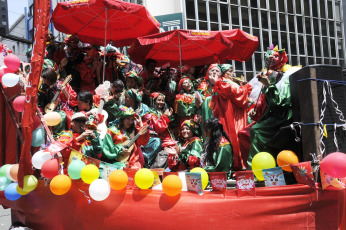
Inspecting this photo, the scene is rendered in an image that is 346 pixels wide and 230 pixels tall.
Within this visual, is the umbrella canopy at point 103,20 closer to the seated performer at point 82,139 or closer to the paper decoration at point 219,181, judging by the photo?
the seated performer at point 82,139

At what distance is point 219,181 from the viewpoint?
3484 millimetres

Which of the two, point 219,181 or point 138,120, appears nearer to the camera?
point 219,181

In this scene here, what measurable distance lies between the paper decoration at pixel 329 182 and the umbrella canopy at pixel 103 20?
4.92 m

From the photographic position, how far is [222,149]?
14.5 feet

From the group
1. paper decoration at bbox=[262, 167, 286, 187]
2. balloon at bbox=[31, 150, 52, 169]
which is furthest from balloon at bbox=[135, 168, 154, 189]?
paper decoration at bbox=[262, 167, 286, 187]

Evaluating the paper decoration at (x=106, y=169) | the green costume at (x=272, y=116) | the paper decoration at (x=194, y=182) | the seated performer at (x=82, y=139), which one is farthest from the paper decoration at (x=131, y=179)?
the green costume at (x=272, y=116)

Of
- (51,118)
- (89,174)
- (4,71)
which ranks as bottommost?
(89,174)

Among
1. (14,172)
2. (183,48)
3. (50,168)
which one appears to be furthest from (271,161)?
(183,48)

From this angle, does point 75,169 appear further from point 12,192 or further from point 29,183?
point 12,192

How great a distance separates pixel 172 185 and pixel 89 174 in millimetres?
836

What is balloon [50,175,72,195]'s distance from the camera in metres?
3.57

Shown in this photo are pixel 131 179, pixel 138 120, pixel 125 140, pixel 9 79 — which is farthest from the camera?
pixel 138 120

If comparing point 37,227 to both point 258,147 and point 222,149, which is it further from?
point 258,147

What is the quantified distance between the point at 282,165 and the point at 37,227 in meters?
2.73
